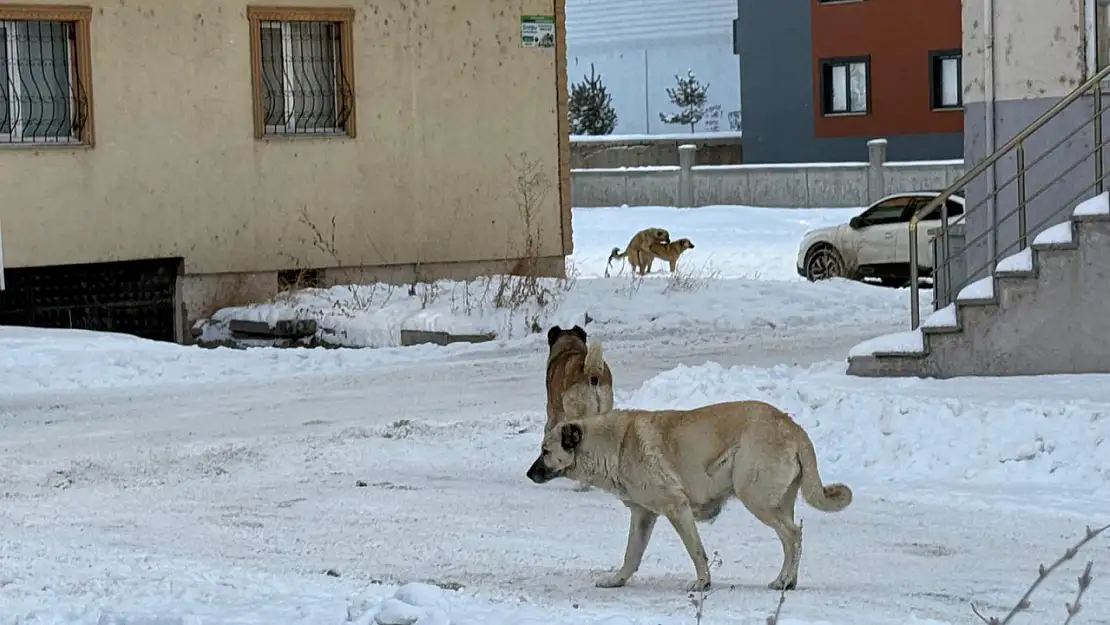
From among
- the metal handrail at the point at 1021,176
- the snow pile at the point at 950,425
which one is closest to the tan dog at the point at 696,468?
the snow pile at the point at 950,425

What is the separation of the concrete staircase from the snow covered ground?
1.34 ft

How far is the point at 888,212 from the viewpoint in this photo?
96.3ft

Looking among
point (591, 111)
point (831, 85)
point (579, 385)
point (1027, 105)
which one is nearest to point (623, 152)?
point (831, 85)

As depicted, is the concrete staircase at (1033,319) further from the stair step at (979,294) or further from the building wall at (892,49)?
the building wall at (892,49)

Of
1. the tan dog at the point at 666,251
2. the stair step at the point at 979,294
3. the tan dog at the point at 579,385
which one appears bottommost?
the tan dog at the point at 666,251

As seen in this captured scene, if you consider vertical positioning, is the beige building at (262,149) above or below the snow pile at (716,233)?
above

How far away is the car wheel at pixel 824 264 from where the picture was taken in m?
29.6

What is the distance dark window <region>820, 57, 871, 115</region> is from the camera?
171 feet

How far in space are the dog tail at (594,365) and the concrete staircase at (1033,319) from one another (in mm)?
3968

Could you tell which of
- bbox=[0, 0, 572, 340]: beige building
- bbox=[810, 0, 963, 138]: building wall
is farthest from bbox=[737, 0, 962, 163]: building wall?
bbox=[0, 0, 572, 340]: beige building

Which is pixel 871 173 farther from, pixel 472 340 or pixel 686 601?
pixel 686 601

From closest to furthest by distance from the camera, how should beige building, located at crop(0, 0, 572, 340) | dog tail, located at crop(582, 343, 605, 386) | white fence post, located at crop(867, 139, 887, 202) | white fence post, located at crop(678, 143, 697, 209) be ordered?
dog tail, located at crop(582, 343, 605, 386) < beige building, located at crop(0, 0, 572, 340) < white fence post, located at crop(867, 139, 887, 202) < white fence post, located at crop(678, 143, 697, 209)

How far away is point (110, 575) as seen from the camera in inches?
332

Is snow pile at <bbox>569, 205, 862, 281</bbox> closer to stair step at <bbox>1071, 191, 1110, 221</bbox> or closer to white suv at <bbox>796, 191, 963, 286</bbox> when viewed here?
white suv at <bbox>796, 191, 963, 286</bbox>
